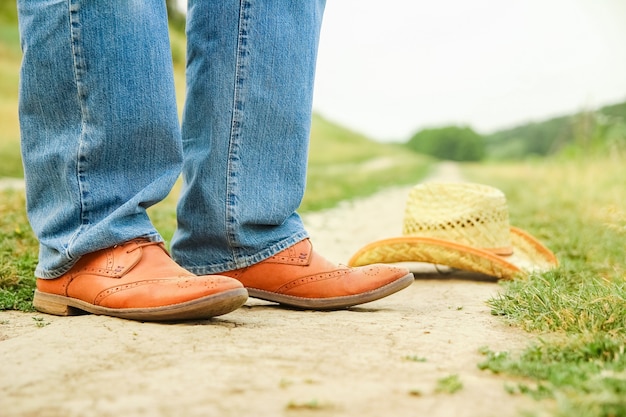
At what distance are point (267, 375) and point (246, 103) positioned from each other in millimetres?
884

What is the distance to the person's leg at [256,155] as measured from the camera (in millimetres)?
1816

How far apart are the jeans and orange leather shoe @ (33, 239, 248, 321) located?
0.04 m

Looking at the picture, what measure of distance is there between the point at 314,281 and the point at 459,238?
1.04 m

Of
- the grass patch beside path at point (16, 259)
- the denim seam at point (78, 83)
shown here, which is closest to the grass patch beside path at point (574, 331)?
the denim seam at point (78, 83)

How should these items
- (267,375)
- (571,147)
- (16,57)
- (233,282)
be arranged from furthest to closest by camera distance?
(16,57)
(571,147)
(233,282)
(267,375)

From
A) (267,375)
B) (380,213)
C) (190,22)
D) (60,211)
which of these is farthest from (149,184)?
(380,213)

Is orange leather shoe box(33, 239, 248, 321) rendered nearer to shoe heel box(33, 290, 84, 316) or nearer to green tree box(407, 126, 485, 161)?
shoe heel box(33, 290, 84, 316)

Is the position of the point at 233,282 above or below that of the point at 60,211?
below

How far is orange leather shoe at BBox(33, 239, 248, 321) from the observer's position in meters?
1.58

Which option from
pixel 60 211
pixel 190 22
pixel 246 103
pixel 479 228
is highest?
pixel 190 22

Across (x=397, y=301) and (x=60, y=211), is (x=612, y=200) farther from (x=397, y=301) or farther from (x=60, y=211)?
(x=60, y=211)

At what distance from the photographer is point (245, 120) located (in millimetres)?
1827

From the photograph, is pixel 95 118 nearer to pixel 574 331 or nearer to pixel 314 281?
pixel 314 281

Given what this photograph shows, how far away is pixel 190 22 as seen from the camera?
1.89 metres
